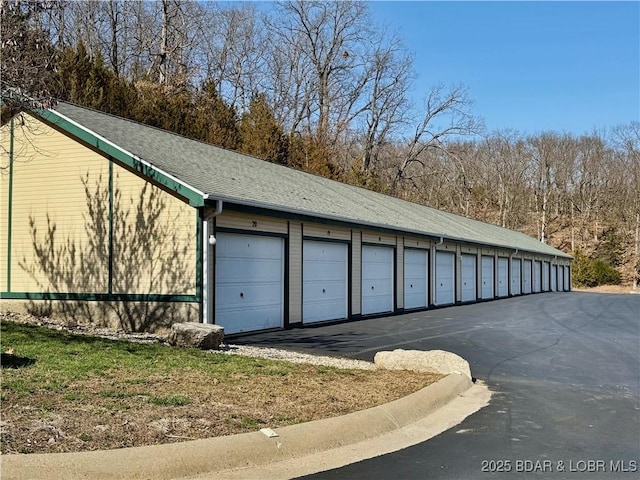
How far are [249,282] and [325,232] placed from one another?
362 centimetres

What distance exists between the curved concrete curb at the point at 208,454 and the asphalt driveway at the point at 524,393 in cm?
57

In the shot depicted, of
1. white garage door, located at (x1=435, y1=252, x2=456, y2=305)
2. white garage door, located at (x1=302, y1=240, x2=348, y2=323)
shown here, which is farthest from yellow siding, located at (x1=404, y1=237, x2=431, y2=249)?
white garage door, located at (x1=302, y1=240, x2=348, y2=323)

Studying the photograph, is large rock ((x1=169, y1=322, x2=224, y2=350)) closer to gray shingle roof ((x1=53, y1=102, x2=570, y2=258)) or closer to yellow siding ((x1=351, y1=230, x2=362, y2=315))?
gray shingle roof ((x1=53, y1=102, x2=570, y2=258))

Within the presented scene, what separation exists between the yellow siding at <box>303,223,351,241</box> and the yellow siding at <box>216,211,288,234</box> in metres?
1.09

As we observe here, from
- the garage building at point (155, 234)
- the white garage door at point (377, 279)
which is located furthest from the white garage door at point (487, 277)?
the garage building at point (155, 234)

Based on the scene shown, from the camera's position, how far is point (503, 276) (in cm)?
3556

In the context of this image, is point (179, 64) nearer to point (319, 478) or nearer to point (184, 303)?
point (184, 303)

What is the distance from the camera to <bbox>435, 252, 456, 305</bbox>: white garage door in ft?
86.4

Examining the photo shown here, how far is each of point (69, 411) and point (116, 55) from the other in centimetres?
3371

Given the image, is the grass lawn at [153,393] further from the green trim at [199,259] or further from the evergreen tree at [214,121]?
the evergreen tree at [214,121]

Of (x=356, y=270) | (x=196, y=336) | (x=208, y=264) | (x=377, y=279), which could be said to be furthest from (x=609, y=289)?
(x=196, y=336)

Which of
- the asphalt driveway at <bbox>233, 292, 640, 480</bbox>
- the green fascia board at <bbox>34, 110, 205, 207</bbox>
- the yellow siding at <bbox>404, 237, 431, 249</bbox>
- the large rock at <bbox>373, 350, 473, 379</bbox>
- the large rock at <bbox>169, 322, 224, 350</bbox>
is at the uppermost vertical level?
the green fascia board at <bbox>34, 110, 205, 207</bbox>

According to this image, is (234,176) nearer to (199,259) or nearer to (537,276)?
(199,259)

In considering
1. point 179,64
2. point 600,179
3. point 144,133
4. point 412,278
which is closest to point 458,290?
point 412,278
